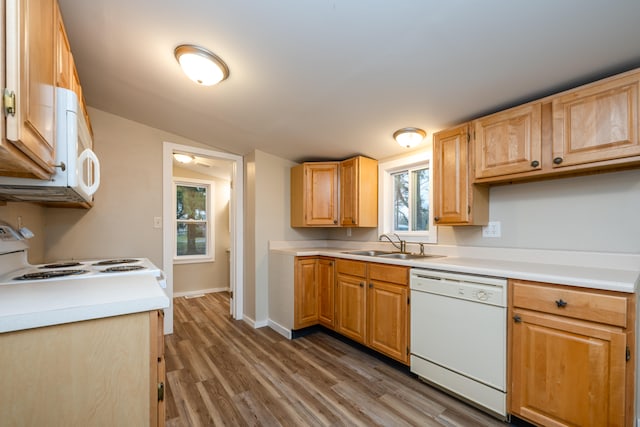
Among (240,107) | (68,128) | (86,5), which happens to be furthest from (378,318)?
(86,5)

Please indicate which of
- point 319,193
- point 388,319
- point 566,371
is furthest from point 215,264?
point 566,371

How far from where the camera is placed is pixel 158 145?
10.0 ft

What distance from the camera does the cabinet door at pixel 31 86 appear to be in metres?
0.73

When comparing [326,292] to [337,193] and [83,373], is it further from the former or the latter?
[83,373]

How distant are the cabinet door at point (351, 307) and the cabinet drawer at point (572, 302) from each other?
124 cm

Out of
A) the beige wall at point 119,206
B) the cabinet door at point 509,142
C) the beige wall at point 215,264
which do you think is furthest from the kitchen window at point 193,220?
the cabinet door at point 509,142

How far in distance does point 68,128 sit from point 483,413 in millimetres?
2675

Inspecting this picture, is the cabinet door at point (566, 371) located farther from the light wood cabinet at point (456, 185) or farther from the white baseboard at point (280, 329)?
the white baseboard at point (280, 329)

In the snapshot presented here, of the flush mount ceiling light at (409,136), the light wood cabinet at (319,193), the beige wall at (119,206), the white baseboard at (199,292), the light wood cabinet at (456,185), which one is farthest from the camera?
the white baseboard at (199,292)

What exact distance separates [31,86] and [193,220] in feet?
13.7

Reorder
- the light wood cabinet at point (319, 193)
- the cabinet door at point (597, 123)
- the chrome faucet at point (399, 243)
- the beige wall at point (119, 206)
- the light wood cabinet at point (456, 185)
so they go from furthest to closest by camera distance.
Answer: the light wood cabinet at point (319, 193) → the chrome faucet at point (399, 243) → the beige wall at point (119, 206) → the light wood cabinet at point (456, 185) → the cabinet door at point (597, 123)

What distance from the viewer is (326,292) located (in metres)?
2.94

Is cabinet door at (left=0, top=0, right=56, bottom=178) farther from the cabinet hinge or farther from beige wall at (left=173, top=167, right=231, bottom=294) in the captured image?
beige wall at (left=173, top=167, right=231, bottom=294)

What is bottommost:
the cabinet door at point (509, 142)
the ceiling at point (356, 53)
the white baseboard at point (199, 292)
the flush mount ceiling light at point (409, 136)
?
the white baseboard at point (199, 292)
